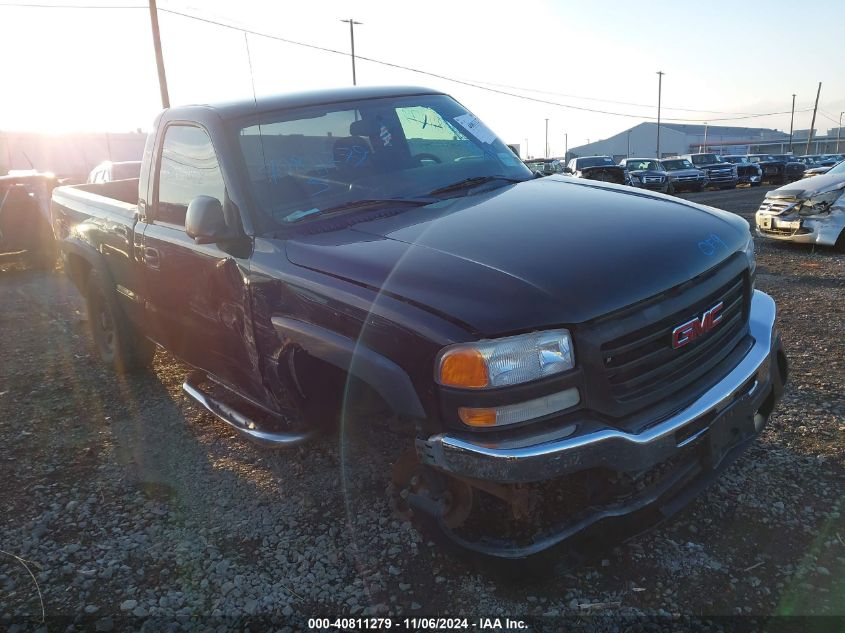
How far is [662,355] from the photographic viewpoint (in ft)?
6.90

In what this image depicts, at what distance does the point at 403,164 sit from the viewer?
310 cm

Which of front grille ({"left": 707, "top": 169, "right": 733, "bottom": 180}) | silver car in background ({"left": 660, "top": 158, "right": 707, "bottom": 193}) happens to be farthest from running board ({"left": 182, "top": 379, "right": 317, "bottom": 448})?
front grille ({"left": 707, "top": 169, "right": 733, "bottom": 180})

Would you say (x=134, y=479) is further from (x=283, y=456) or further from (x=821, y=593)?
(x=821, y=593)

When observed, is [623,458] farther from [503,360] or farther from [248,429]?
[248,429]

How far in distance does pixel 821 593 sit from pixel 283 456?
263cm

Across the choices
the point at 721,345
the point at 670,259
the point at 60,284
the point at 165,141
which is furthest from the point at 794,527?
the point at 60,284

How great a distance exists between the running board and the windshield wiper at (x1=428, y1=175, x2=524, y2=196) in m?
1.30

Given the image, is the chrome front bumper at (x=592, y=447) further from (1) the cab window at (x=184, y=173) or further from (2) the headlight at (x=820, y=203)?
(2) the headlight at (x=820, y=203)

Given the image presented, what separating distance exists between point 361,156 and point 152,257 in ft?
4.73

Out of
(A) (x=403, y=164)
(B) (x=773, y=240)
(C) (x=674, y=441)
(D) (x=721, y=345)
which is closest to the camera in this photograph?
(C) (x=674, y=441)

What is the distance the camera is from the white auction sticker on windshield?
3574mm

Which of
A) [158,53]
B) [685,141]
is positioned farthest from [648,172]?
[685,141]

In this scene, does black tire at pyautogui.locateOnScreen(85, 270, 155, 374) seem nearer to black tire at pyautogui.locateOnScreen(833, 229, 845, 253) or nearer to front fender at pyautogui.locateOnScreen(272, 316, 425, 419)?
front fender at pyautogui.locateOnScreen(272, 316, 425, 419)

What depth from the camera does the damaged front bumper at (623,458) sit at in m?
1.85
